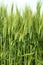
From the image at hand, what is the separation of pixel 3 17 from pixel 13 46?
0.20 meters

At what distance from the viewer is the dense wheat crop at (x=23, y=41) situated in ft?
3.38

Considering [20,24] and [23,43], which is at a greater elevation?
[20,24]

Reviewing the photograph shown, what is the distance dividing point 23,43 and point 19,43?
21 millimetres

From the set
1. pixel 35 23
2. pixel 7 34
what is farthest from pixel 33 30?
pixel 7 34

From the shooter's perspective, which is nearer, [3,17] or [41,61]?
[41,61]

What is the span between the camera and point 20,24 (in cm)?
108

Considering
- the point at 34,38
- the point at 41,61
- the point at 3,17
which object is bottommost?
the point at 41,61

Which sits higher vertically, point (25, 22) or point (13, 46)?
point (25, 22)

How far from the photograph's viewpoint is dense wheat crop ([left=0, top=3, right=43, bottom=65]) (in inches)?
40.6

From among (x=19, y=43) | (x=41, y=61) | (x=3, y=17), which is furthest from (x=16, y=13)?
(x=41, y=61)

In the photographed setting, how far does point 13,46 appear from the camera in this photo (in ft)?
3.40

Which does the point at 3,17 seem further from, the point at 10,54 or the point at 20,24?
the point at 10,54

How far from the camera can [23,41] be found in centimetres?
104

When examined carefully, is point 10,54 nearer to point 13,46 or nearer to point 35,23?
point 13,46
